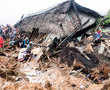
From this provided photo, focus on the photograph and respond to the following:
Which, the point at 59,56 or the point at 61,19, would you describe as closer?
the point at 59,56

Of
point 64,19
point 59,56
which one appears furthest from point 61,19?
point 59,56

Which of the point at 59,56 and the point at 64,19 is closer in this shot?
the point at 59,56

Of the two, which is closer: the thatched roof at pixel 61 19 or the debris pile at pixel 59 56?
the debris pile at pixel 59 56

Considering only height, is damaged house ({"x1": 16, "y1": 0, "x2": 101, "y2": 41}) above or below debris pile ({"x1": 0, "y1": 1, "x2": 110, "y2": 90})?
above

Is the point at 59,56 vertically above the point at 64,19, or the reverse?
the point at 64,19

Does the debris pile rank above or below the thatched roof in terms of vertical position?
below

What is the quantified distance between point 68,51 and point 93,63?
5.29 ft

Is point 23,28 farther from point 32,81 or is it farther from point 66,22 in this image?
point 32,81

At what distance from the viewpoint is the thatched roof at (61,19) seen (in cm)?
1141

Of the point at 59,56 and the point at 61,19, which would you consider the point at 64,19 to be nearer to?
the point at 61,19

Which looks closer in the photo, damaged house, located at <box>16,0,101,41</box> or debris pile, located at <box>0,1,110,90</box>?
debris pile, located at <box>0,1,110,90</box>

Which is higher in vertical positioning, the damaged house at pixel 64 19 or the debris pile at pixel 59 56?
the damaged house at pixel 64 19

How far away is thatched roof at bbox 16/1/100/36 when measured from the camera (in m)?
11.4

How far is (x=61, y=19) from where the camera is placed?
1172 centimetres
